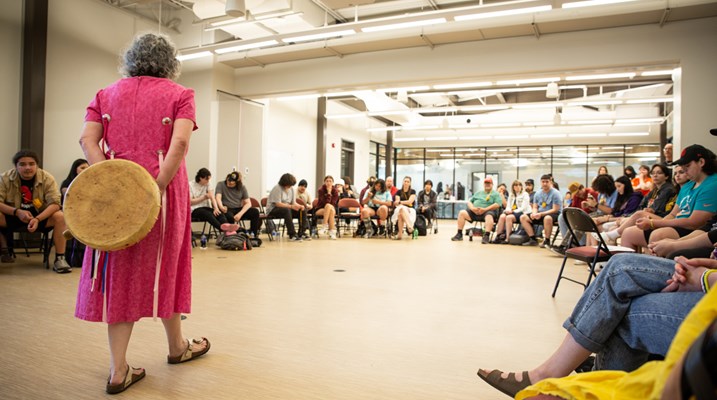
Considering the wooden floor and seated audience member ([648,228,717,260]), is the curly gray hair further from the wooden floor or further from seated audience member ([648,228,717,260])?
seated audience member ([648,228,717,260])

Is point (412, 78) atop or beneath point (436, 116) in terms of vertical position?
beneath

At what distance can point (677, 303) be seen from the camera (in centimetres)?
126

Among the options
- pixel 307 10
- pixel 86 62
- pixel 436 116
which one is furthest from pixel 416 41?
pixel 436 116

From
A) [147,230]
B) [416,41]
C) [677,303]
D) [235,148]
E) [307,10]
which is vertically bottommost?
[677,303]

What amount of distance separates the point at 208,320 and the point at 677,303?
243cm

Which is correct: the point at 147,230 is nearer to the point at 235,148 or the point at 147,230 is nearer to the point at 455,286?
the point at 455,286

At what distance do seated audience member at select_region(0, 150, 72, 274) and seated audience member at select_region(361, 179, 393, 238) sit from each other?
5813mm

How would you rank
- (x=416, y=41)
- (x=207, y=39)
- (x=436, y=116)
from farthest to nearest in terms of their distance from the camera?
(x=436, y=116) < (x=207, y=39) < (x=416, y=41)

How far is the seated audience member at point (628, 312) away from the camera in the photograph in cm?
128

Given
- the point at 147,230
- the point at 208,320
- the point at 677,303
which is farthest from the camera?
the point at 208,320

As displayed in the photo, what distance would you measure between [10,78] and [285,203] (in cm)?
441

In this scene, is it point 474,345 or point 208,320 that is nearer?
point 474,345

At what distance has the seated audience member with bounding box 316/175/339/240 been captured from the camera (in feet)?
29.2

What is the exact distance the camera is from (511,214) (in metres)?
8.70
